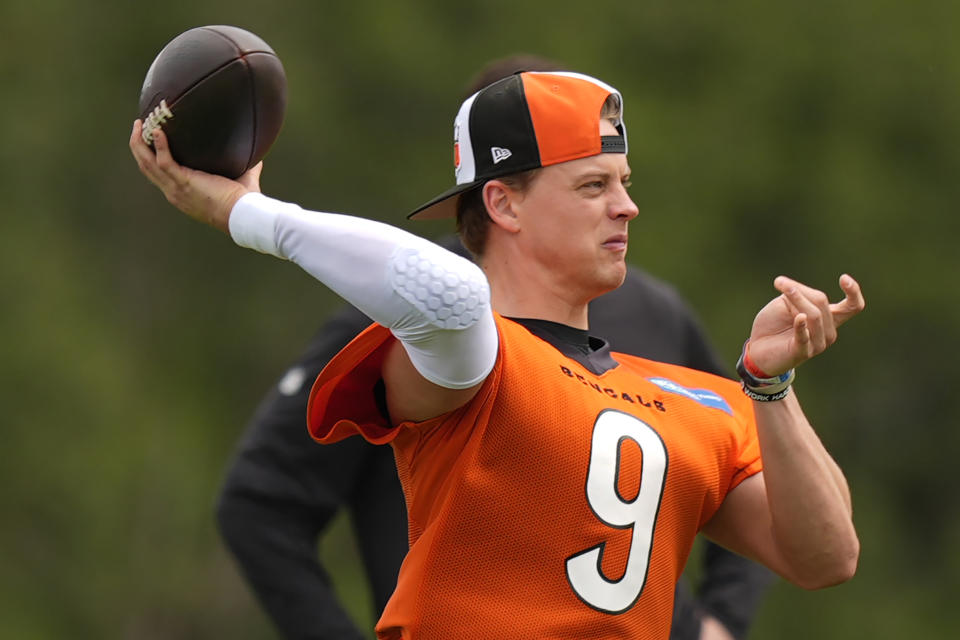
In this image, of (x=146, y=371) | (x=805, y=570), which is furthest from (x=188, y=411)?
(x=805, y=570)

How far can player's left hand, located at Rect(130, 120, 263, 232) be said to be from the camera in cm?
273

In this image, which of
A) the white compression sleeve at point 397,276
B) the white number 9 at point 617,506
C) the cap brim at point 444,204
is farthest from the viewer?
the cap brim at point 444,204

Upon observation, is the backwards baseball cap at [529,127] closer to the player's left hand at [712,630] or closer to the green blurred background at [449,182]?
the player's left hand at [712,630]

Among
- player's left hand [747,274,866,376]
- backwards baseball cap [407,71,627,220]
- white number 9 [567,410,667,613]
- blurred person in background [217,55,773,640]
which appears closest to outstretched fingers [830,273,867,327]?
player's left hand [747,274,866,376]

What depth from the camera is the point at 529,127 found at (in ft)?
10.4

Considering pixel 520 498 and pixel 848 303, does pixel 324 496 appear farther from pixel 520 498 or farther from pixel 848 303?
pixel 848 303

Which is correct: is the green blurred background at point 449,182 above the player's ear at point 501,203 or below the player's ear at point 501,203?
below

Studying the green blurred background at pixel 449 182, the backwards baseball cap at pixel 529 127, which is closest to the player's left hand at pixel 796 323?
the backwards baseball cap at pixel 529 127

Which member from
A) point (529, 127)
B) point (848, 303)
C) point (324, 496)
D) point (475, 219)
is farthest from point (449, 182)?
point (848, 303)

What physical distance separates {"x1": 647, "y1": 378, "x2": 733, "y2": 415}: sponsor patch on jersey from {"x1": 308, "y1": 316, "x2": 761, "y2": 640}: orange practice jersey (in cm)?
25

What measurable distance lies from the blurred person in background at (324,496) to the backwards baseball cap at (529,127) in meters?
0.68

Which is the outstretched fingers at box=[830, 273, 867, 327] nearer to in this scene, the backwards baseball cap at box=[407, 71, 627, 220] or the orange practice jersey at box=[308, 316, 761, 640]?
the orange practice jersey at box=[308, 316, 761, 640]

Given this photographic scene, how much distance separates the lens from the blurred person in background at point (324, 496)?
400 cm

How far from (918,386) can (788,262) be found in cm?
136
